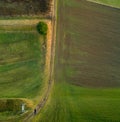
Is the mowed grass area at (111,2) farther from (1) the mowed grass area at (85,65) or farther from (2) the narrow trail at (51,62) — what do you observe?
(2) the narrow trail at (51,62)

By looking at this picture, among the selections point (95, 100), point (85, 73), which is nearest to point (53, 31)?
point (85, 73)

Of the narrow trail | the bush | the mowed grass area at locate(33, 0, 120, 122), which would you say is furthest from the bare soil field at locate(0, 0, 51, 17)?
the mowed grass area at locate(33, 0, 120, 122)

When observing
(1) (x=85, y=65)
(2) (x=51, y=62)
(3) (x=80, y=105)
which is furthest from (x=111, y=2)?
(3) (x=80, y=105)

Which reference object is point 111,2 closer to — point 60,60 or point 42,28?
point 42,28

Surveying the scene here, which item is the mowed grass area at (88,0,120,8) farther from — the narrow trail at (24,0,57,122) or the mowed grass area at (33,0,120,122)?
the narrow trail at (24,0,57,122)

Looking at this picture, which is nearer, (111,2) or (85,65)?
(85,65)

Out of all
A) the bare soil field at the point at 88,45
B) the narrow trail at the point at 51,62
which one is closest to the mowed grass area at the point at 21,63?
the narrow trail at the point at 51,62
